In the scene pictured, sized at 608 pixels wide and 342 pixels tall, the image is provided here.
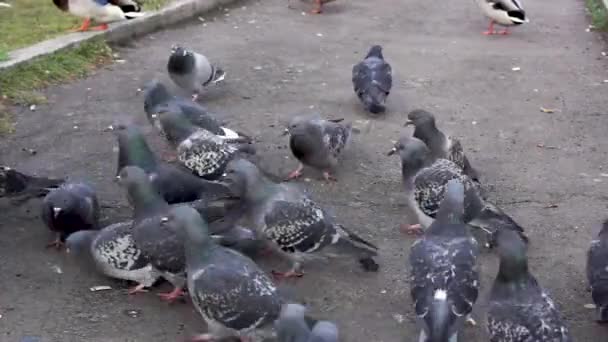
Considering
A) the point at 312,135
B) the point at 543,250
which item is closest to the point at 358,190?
the point at 312,135

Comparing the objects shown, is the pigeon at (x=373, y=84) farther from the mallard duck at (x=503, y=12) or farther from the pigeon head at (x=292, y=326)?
the pigeon head at (x=292, y=326)

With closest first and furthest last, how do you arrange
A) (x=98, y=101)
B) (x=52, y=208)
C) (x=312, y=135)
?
(x=52, y=208), (x=312, y=135), (x=98, y=101)

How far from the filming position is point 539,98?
27.3ft

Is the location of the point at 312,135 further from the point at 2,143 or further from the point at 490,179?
the point at 2,143

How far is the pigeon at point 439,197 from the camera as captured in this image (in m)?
5.07

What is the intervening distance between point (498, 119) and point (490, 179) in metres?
1.48

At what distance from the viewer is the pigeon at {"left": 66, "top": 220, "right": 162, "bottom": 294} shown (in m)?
4.57

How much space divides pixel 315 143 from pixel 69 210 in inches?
73.2

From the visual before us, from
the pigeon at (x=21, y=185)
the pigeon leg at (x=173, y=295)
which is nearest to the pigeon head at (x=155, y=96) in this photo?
the pigeon at (x=21, y=185)

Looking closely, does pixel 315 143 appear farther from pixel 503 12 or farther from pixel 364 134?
pixel 503 12

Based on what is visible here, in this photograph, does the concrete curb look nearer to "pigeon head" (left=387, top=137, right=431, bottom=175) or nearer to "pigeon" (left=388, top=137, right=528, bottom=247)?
"pigeon head" (left=387, top=137, right=431, bottom=175)

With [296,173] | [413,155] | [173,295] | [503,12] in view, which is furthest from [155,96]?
[503,12]

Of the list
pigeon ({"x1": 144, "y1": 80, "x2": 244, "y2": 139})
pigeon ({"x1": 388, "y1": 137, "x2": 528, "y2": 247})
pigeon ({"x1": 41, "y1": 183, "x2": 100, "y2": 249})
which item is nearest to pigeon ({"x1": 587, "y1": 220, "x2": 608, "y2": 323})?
pigeon ({"x1": 388, "y1": 137, "x2": 528, "y2": 247})

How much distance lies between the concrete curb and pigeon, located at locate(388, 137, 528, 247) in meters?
4.43
